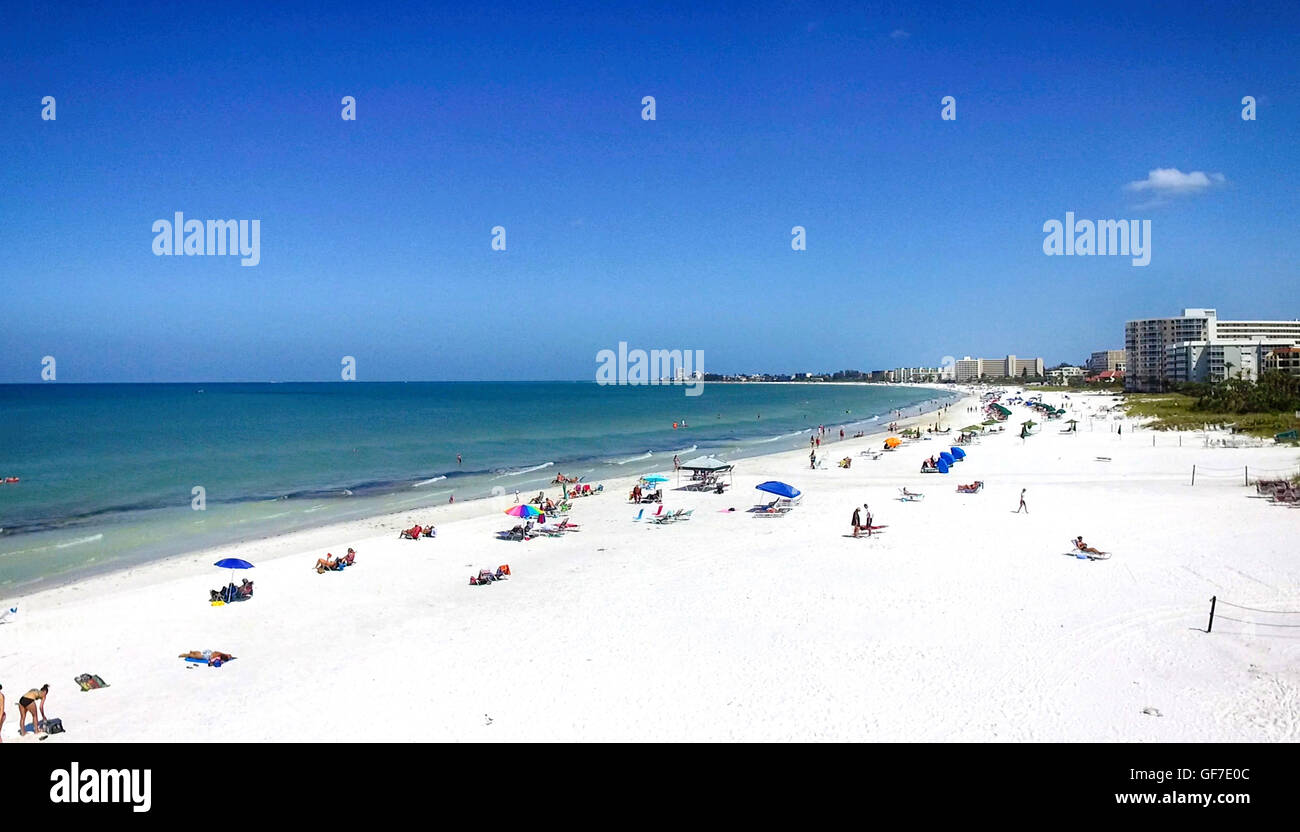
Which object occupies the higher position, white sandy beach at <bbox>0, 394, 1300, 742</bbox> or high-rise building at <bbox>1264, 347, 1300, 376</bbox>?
high-rise building at <bbox>1264, 347, 1300, 376</bbox>

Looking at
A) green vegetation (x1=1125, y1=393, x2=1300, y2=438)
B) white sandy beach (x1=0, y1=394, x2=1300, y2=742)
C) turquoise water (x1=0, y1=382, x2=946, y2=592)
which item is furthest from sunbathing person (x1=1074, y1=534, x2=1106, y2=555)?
green vegetation (x1=1125, y1=393, x2=1300, y2=438)

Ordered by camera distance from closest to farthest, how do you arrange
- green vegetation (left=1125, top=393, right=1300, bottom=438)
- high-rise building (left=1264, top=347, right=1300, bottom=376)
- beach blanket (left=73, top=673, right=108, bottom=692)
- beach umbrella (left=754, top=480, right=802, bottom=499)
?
beach blanket (left=73, top=673, right=108, bottom=692)
beach umbrella (left=754, top=480, right=802, bottom=499)
green vegetation (left=1125, top=393, right=1300, bottom=438)
high-rise building (left=1264, top=347, right=1300, bottom=376)

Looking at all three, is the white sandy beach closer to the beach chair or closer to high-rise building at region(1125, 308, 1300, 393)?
the beach chair

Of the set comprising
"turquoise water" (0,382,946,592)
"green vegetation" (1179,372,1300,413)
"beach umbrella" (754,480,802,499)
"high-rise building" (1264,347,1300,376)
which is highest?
"high-rise building" (1264,347,1300,376)

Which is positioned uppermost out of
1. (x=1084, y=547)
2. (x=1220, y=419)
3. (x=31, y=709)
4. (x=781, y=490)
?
(x=1220, y=419)

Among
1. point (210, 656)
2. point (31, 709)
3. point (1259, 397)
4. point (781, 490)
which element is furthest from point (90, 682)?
point (1259, 397)

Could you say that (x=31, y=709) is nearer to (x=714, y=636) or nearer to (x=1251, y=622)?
(x=714, y=636)

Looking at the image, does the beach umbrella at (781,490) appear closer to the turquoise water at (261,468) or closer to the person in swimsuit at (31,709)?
the turquoise water at (261,468)

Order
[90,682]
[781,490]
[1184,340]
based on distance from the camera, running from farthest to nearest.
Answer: [1184,340] → [781,490] → [90,682]
